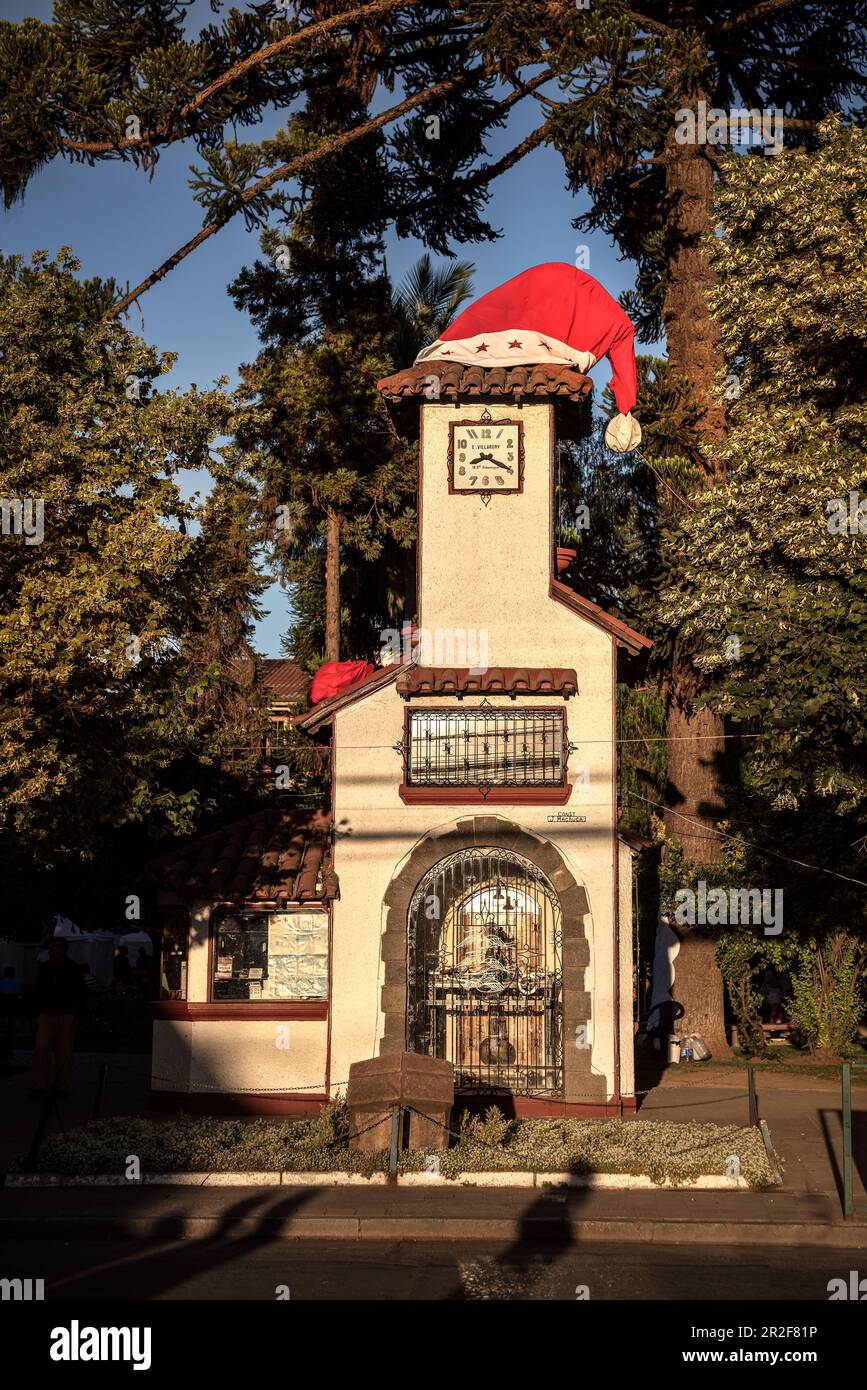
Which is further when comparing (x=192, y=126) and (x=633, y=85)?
(x=633, y=85)

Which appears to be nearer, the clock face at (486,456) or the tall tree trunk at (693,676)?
the clock face at (486,456)

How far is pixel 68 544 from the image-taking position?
1631cm

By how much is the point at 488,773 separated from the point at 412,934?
2184 millimetres

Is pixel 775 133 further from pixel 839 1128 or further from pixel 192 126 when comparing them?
pixel 839 1128

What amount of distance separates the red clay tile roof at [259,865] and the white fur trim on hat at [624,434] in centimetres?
749

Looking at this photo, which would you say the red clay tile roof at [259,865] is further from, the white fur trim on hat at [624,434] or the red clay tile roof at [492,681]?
the white fur trim on hat at [624,434]

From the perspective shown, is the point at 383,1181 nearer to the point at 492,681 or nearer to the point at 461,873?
the point at 461,873

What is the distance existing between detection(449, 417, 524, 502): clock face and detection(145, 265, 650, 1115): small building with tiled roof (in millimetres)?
35

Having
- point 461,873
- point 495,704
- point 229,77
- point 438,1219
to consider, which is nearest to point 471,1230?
point 438,1219

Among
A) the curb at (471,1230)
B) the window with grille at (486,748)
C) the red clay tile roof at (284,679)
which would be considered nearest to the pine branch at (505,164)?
the window with grille at (486,748)

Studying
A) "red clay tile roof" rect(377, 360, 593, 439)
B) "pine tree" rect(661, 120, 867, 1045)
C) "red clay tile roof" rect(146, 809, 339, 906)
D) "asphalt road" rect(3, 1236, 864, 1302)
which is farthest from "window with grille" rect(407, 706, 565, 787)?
"asphalt road" rect(3, 1236, 864, 1302)

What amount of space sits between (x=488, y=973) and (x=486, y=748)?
9.04ft

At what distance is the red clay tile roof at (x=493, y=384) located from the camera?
18.8 m
